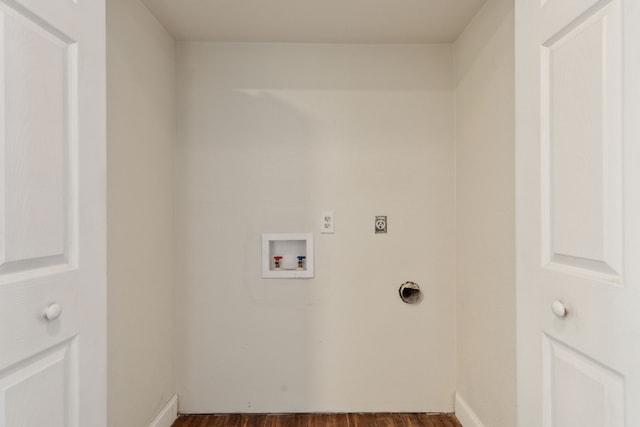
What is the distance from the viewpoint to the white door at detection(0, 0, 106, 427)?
30.2 inches

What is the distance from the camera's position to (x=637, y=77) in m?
0.70

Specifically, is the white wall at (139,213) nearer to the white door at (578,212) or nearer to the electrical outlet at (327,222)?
the electrical outlet at (327,222)

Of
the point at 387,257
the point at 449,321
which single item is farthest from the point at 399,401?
the point at 387,257

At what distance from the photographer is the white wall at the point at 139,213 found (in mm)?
1719

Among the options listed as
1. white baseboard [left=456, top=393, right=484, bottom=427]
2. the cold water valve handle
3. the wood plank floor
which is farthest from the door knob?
white baseboard [left=456, top=393, right=484, bottom=427]

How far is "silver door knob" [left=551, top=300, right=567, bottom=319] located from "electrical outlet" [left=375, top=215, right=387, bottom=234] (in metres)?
A: 1.56

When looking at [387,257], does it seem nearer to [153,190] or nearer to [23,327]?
[153,190]

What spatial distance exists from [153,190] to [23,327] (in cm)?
140

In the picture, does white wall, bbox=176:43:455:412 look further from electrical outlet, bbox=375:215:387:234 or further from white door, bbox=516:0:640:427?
white door, bbox=516:0:640:427

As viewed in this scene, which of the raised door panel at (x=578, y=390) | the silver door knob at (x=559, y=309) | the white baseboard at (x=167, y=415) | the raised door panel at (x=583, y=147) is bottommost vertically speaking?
the white baseboard at (x=167, y=415)

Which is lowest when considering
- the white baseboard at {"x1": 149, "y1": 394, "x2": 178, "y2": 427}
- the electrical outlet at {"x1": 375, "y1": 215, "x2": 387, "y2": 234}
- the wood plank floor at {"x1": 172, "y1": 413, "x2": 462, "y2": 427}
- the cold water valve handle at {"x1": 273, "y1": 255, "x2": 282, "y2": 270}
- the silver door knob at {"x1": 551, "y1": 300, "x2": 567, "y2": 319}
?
the wood plank floor at {"x1": 172, "y1": 413, "x2": 462, "y2": 427}

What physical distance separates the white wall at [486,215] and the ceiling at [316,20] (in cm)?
17

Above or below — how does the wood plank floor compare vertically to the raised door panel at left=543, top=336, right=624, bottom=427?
below

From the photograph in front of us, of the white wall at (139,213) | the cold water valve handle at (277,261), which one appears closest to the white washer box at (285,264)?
the cold water valve handle at (277,261)
